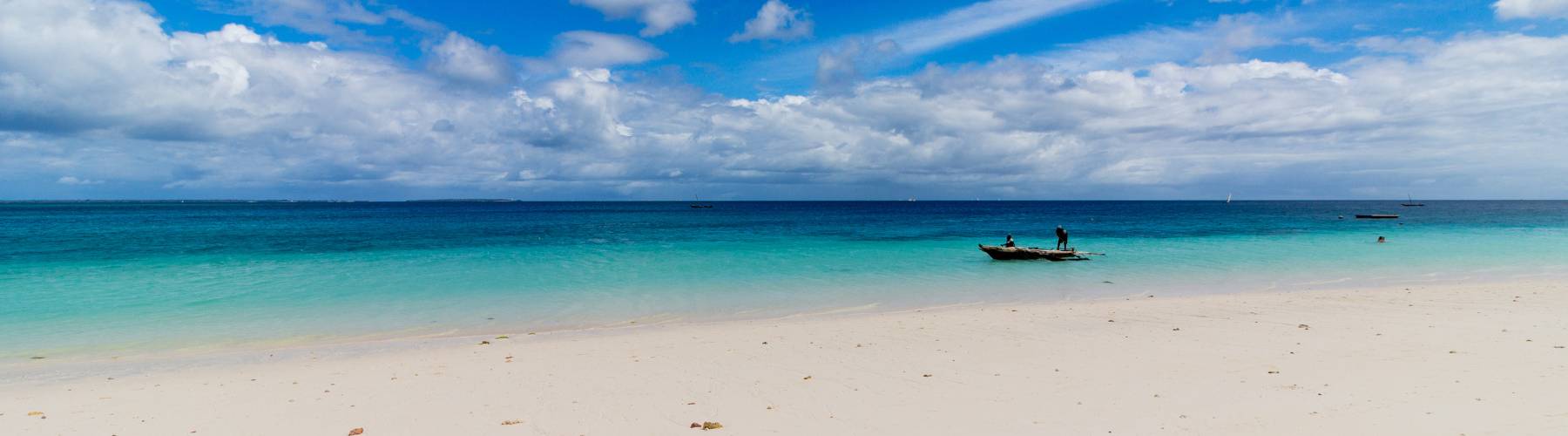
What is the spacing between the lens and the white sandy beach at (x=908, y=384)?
22.0 feet

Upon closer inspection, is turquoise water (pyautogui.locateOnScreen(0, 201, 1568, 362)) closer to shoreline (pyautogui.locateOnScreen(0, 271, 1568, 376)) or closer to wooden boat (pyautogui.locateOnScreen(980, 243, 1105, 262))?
shoreline (pyautogui.locateOnScreen(0, 271, 1568, 376))

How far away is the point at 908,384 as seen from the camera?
8.24 metres

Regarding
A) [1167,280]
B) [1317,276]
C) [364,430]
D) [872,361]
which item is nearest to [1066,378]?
[872,361]

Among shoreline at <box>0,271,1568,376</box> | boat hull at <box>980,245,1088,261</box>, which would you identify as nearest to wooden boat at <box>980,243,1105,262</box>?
boat hull at <box>980,245,1088,261</box>

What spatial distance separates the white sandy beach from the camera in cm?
671

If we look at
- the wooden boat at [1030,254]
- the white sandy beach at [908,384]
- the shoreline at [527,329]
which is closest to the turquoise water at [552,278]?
the shoreline at [527,329]

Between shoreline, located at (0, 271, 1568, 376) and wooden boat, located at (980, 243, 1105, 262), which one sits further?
wooden boat, located at (980, 243, 1105, 262)

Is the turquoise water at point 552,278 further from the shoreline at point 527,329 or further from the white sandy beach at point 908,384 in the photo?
the white sandy beach at point 908,384

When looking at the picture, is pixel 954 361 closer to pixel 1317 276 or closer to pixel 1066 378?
pixel 1066 378

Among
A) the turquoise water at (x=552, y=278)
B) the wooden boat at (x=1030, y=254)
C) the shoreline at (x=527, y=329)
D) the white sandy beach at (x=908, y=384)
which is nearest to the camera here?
the white sandy beach at (x=908, y=384)

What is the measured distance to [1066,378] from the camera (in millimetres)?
8211

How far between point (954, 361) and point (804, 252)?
971 inches

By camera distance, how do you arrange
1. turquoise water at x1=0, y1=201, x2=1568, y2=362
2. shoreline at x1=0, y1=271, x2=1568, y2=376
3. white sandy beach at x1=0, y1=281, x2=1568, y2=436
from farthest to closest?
turquoise water at x1=0, y1=201, x2=1568, y2=362, shoreline at x1=0, y1=271, x2=1568, y2=376, white sandy beach at x1=0, y1=281, x2=1568, y2=436

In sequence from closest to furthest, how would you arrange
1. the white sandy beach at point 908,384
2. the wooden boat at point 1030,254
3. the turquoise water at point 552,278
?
the white sandy beach at point 908,384, the turquoise water at point 552,278, the wooden boat at point 1030,254
